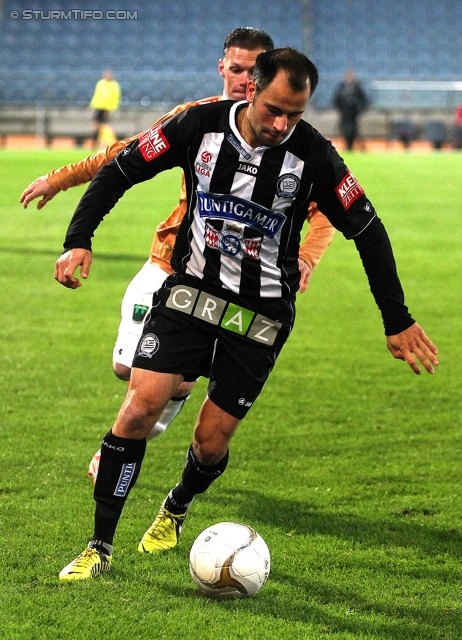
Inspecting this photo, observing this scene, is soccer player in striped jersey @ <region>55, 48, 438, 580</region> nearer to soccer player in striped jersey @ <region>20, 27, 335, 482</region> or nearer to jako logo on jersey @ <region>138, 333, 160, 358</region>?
jako logo on jersey @ <region>138, 333, 160, 358</region>

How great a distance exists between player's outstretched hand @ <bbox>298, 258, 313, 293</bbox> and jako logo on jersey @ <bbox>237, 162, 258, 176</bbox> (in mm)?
758

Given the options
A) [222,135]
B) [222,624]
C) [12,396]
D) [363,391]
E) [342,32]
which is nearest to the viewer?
[222,624]

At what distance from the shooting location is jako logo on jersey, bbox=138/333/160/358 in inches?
157

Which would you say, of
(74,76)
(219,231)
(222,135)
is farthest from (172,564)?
(74,76)

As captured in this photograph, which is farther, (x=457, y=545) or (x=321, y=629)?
(x=457, y=545)

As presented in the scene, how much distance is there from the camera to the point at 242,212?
3.99 meters

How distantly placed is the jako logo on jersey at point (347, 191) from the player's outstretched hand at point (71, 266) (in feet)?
3.59

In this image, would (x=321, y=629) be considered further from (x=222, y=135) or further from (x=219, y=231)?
(x=222, y=135)

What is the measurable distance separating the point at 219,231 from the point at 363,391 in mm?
3430

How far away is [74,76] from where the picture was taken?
107 feet

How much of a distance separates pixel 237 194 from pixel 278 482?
1.94 metres

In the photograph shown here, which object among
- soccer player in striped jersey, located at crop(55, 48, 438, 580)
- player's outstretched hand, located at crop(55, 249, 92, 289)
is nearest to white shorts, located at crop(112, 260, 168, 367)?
soccer player in striped jersey, located at crop(55, 48, 438, 580)

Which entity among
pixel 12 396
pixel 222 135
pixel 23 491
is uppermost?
pixel 222 135

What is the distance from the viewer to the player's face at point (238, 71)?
15.9 ft
